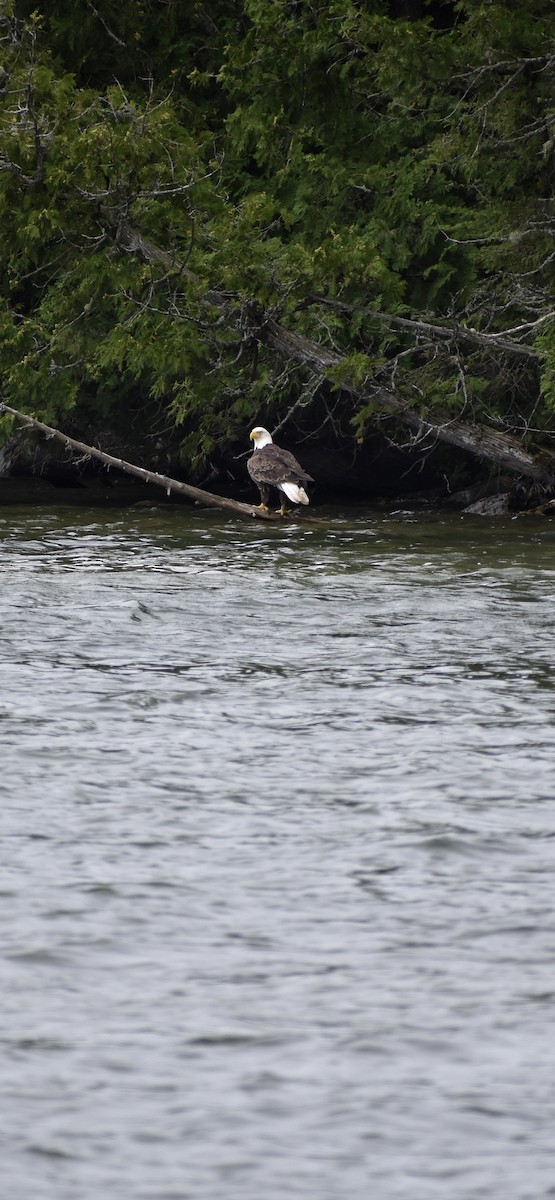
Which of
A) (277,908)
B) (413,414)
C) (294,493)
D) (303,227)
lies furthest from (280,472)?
(277,908)

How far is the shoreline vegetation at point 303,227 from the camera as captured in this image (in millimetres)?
19047

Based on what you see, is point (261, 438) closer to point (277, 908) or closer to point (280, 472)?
point (280, 472)

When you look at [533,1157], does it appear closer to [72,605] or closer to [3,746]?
[3,746]

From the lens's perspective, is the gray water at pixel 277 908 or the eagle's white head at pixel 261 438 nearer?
the gray water at pixel 277 908

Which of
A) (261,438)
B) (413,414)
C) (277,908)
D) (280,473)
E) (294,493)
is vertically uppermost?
(413,414)

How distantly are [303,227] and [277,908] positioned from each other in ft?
52.5

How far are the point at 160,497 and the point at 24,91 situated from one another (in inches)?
218

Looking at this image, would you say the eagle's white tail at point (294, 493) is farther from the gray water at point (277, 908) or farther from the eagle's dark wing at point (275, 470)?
the gray water at point (277, 908)

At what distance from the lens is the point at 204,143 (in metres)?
20.8

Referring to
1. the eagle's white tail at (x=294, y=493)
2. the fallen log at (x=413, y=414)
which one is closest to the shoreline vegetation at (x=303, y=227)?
the fallen log at (x=413, y=414)

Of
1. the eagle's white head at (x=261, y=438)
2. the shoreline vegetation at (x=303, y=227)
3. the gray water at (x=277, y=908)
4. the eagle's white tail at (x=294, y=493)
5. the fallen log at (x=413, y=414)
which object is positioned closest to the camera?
the gray water at (x=277, y=908)

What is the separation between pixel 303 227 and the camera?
20.8 meters

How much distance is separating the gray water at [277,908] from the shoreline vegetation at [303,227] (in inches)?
314

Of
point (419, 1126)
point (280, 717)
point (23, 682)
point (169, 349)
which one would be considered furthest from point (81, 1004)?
point (169, 349)
